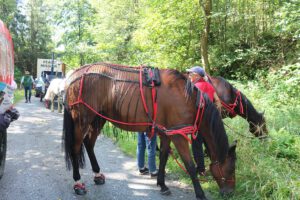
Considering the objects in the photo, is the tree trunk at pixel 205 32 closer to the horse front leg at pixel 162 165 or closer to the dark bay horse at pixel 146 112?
the horse front leg at pixel 162 165

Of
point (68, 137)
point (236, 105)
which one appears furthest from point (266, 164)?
point (68, 137)

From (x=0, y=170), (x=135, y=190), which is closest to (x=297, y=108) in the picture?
(x=135, y=190)

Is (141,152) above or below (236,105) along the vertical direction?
below

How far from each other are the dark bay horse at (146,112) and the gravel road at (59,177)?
10.4 inches

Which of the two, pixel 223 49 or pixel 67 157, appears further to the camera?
pixel 223 49

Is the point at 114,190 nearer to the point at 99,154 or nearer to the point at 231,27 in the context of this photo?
the point at 99,154

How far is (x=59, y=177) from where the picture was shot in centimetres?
462

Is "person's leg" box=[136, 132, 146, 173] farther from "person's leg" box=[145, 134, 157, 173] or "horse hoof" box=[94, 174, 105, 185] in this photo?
"horse hoof" box=[94, 174, 105, 185]

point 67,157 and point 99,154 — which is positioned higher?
point 67,157

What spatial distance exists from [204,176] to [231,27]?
9972 mm

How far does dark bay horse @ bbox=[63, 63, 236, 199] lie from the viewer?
12.2 ft

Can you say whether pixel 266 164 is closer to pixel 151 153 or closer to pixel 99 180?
pixel 151 153

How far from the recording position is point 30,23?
39.6 metres

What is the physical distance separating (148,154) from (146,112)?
120 centimetres
